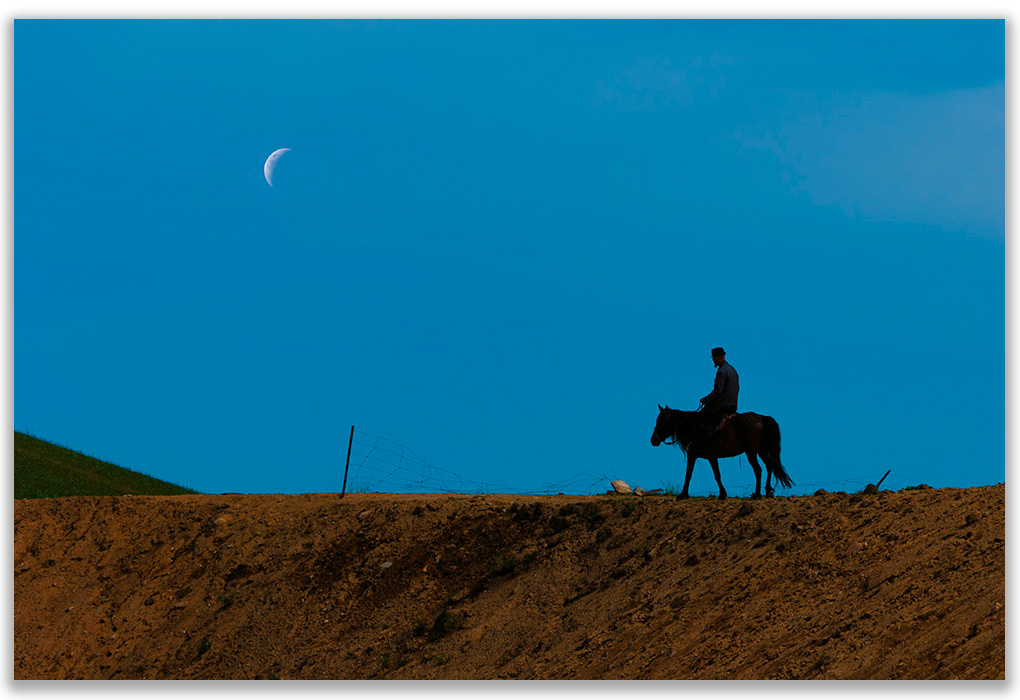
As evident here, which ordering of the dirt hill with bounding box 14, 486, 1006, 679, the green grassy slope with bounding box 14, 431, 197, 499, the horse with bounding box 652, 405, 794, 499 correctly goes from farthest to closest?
the green grassy slope with bounding box 14, 431, 197, 499 → the horse with bounding box 652, 405, 794, 499 → the dirt hill with bounding box 14, 486, 1006, 679

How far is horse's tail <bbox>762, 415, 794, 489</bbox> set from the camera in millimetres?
15508

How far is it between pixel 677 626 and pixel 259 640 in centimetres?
828

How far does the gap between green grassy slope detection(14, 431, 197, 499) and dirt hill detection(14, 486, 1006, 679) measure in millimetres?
5732

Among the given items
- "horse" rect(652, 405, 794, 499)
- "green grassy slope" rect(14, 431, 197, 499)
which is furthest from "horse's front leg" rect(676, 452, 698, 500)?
"green grassy slope" rect(14, 431, 197, 499)

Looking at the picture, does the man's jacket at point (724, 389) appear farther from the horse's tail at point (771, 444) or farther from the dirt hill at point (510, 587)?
the dirt hill at point (510, 587)

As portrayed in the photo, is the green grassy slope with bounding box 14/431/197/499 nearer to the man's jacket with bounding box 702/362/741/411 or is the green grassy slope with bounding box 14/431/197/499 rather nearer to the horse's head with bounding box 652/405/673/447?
the horse's head with bounding box 652/405/673/447

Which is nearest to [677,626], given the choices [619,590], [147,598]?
[619,590]

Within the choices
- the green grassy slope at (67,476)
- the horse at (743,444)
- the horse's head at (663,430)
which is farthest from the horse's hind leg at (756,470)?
the green grassy slope at (67,476)

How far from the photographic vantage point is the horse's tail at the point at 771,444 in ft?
50.9

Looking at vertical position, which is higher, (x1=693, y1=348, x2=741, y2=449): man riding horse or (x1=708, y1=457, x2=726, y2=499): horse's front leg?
(x1=693, y1=348, x2=741, y2=449): man riding horse

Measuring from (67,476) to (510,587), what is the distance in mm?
19541

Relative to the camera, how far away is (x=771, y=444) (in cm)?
1551

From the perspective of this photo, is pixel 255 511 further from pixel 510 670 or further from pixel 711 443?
pixel 711 443

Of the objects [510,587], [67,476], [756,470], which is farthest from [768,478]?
[67,476]
